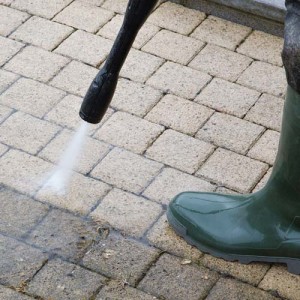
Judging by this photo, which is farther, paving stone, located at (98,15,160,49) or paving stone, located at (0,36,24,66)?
paving stone, located at (98,15,160,49)

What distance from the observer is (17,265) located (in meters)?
3.06

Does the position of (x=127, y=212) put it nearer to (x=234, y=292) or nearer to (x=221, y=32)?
(x=234, y=292)

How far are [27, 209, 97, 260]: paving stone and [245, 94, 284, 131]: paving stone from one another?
0.93 m

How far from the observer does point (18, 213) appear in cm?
328

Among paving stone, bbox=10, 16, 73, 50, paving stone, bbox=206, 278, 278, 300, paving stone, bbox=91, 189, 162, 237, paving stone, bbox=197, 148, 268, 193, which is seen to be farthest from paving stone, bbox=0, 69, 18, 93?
paving stone, bbox=206, 278, 278, 300

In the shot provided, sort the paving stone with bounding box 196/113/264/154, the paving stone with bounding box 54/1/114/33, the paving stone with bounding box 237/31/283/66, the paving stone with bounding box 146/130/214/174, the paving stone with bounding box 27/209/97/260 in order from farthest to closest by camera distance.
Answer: the paving stone with bounding box 54/1/114/33 → the paving stone with bounding box 237/31/283/66 → the paving stone with bounding box 196/113/264/154 → the paving stone with bounding box 146/130/214/174 → the paving stone with bounding box 27/209/97/260

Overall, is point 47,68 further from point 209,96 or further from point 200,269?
point 200,269

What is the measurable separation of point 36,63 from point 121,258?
125 centimetres

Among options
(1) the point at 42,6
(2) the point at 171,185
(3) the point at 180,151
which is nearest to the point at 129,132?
(3) the point at 180,151

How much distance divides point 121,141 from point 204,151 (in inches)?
12.4

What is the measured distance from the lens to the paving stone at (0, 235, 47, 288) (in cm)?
301

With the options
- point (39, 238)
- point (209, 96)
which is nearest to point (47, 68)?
point (209, 96)

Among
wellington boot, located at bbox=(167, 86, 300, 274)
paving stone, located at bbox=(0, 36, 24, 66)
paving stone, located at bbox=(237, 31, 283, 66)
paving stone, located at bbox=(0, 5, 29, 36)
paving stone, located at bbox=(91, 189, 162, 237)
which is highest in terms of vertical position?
wellington boot, located at bbox=(167, 86, 300, 274)

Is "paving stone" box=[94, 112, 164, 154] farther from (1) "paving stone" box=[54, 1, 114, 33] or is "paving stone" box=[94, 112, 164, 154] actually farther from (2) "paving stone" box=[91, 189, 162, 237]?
(1) "paving stone" box=[54, 1, 114, 33]
